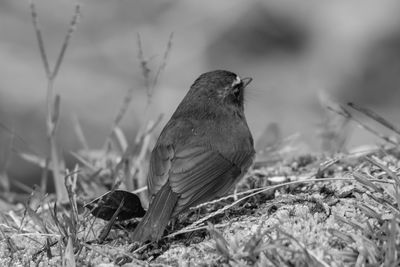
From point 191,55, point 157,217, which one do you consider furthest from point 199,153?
point 191,55

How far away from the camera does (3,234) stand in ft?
14.4

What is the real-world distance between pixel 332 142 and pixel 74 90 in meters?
3.85

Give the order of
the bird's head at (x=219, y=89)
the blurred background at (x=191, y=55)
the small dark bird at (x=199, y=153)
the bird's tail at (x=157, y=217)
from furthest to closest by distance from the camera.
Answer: the blurred background at (x=191, y=55) → the bird's head at (x=219, y=89) → the small dark bird at (x=199, y=153) → the bird's tail at (x=157, y=217)

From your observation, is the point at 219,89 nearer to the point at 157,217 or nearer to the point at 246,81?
the point at 246,81

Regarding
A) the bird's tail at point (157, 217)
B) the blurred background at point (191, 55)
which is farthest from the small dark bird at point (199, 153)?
the blurred background at point (191, 55)

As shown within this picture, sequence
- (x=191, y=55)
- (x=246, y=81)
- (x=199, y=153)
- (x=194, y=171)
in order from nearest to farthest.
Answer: (x=194, y=171) < (x=199, y=153) < (x=246, y=81) < (x=191, y=55)

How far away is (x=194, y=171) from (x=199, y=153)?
0.67 ft

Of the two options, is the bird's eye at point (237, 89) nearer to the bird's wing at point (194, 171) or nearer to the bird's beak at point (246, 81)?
the bird's beak at point (246, 81)

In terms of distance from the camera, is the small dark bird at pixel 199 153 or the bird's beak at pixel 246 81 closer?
the small dark bird at pixel 199 153

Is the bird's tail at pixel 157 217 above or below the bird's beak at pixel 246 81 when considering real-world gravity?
below

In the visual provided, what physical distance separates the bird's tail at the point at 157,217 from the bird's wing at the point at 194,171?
1.8 inches

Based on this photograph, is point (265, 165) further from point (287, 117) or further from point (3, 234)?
point (287, 117)

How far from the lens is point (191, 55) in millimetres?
9656

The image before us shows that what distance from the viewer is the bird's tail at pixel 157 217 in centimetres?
411
